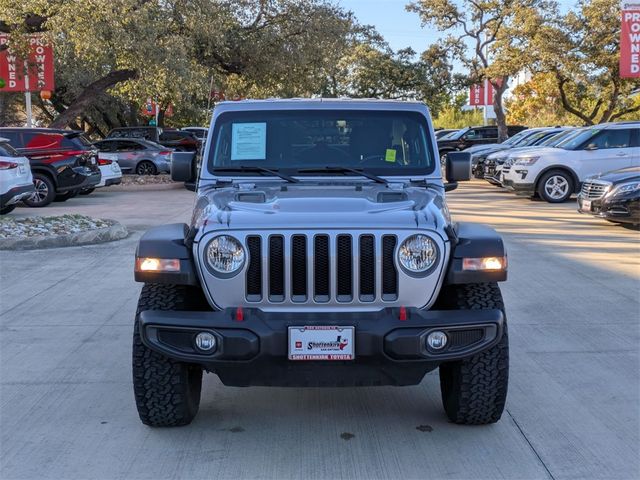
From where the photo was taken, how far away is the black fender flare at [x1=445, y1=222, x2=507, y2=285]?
14.2 ft

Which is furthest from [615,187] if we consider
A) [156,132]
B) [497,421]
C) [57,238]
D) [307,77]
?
[156,132]

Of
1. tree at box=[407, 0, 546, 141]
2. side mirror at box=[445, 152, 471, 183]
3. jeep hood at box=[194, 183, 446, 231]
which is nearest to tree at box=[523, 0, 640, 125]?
tree at box=[407, 0, 546, 141]

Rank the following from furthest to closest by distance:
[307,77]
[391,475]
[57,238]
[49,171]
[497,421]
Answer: [307,77]
[49,171]
[57,238]
[497,421]
[391,475]

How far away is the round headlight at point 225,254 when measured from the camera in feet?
14.0

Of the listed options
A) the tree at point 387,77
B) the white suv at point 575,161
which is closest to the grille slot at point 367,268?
the white suv at point 575,161

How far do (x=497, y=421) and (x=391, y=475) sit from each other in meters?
0.92

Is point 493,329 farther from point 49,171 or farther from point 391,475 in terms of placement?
point 49,171

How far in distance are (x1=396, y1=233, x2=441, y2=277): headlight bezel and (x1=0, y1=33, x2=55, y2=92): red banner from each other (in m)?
20.3

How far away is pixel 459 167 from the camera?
609 centimetres

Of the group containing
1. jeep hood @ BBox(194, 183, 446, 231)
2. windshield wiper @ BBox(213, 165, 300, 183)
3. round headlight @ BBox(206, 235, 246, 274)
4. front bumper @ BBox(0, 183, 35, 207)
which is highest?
windshield wiper @ BBox(213, 165, 300, 183)

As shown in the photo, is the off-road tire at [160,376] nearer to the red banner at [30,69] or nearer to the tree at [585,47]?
the red banner at [30,69]

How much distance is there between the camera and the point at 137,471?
4.21 m

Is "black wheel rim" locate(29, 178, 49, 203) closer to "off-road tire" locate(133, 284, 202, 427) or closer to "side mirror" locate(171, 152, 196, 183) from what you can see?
"side mirror" locate(171, 152, 196, 183)

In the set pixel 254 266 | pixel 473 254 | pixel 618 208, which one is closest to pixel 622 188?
pixel 618 208
